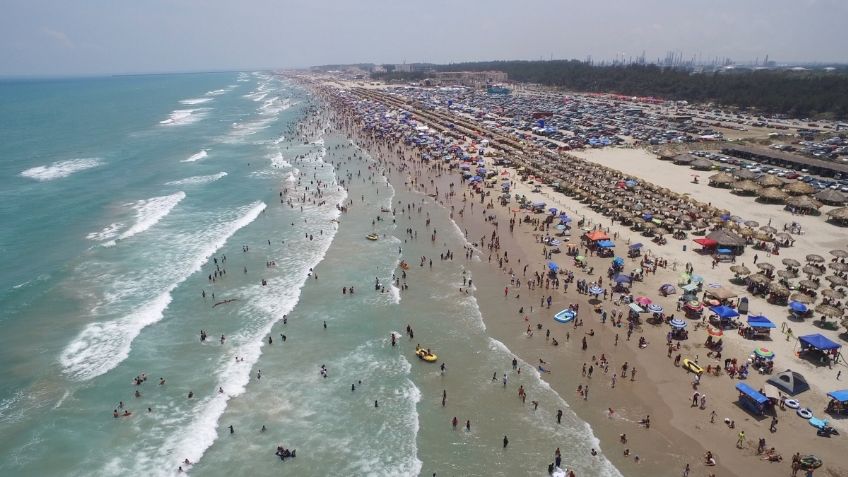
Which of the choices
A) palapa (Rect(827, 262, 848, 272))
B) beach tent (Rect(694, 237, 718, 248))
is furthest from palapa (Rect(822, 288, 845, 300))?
beach tent (Rect(694, 237, 718, 248))

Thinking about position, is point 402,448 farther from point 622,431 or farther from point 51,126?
point 51,126

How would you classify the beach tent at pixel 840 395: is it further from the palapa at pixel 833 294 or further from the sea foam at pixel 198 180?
the sea foam at pixel 198 180

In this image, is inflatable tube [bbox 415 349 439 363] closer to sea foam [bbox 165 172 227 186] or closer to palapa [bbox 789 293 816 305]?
palapa [bbox 789 293 816 305]

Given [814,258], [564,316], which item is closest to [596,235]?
[564,316]

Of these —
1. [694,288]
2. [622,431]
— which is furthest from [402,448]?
[694,288]

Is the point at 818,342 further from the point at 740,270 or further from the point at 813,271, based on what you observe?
the point at 813,271

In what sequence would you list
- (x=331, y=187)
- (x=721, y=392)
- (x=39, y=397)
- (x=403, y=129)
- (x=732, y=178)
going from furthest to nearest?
(x=403, y=129)
(x=331, y=187)
(x=732, y=178)
(x=39, y=397)
(x=721, y=392)
